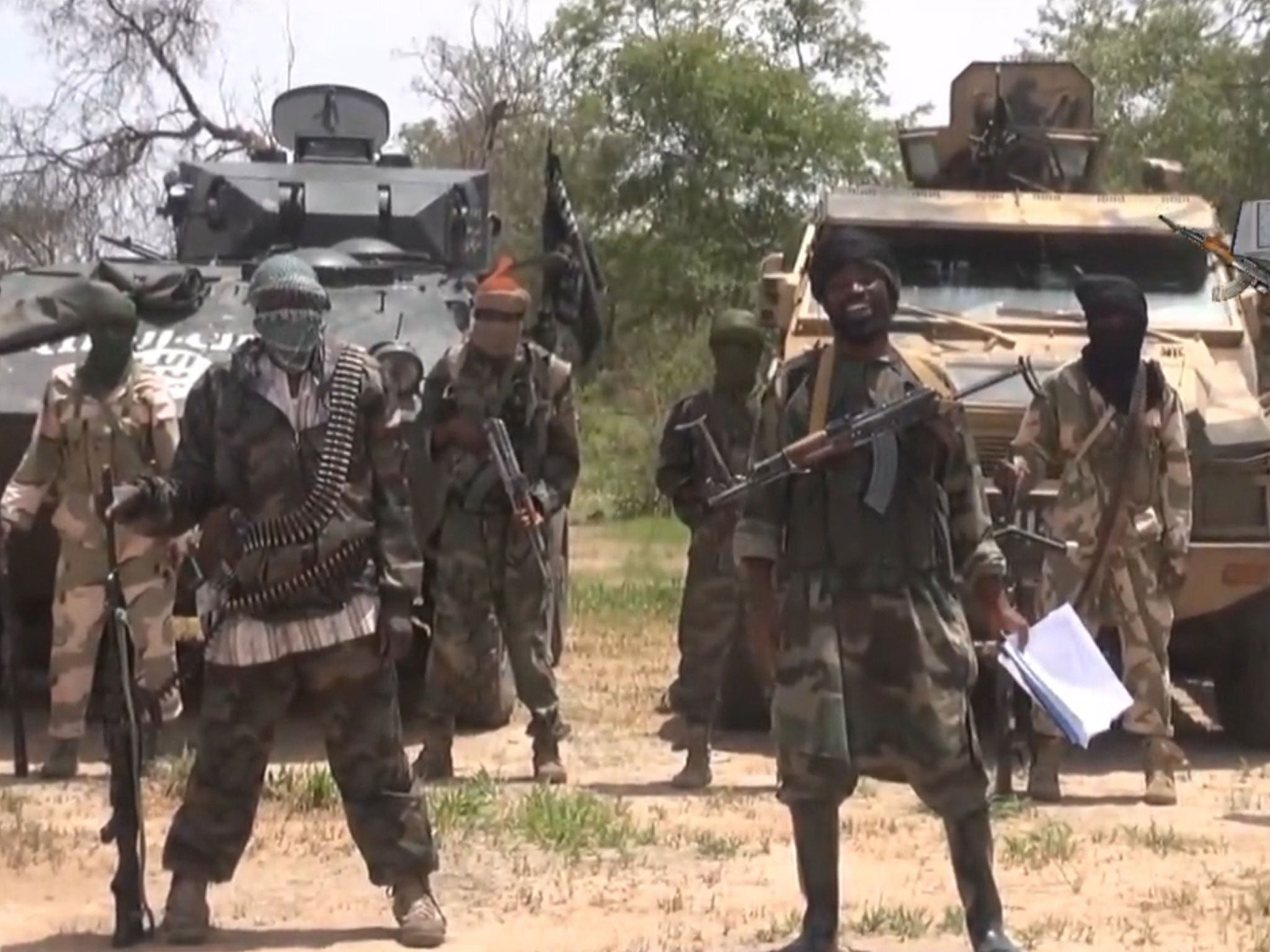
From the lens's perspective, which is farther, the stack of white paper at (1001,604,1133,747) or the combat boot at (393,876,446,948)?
the stack of white paper at (1001,604,1133,747)

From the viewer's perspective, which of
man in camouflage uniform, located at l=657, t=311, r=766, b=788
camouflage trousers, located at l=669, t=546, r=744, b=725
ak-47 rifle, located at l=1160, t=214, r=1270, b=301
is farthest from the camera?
camouflage trousers, located at l=669, t=546, r=744, b=725

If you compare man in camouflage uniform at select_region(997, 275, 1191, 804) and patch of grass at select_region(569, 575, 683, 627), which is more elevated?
man in camouflage uniform at select_region(997, 275, 1191, 804)

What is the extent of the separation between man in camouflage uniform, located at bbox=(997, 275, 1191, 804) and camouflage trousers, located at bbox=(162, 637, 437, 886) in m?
2.79

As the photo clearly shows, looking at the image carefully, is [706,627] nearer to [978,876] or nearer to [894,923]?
[894,923]

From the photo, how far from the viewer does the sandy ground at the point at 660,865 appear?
6.20m

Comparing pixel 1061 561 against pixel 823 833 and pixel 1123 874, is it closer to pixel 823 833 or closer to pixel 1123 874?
pixel 1123 874

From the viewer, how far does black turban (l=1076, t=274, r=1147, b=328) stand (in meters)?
7.89

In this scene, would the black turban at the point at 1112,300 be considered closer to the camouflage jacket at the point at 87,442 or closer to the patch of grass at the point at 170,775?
the camouflage jacket at the point at 87,442

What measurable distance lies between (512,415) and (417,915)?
2459mm

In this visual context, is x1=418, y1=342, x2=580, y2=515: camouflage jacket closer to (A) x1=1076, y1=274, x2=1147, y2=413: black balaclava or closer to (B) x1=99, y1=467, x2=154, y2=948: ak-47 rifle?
(A) x1=1076, y1=274, x2=1147, y2=413: black balaclava

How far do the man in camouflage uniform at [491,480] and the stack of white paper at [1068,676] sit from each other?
2.12 m

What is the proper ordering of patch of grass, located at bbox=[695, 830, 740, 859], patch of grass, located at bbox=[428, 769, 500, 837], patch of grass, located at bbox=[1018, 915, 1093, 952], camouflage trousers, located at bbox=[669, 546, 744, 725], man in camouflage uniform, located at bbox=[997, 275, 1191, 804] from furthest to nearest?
camouflage trousers, located at bbox=[669, 546, 744, 725] < man in camouflage uniform, located at bbox=[997, 275, 1191, 804] < patch of grass, located at bbox=[428, 769, 500, 837] < patch of grass, located at bbox=[695, 830, 740, 859] < patch of grass, located at bbox=[1018, 915, 1093, 952]

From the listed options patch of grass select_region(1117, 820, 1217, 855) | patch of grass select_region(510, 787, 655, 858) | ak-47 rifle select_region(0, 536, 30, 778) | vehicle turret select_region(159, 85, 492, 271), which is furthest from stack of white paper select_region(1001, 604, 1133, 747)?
vehicle turret select_region(159, 85, 492, 271)

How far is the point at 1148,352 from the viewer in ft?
30.5
